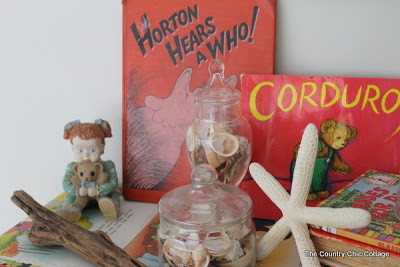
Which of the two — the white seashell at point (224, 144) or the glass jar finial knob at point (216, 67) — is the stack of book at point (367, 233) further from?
the glass jar finial knob at point (216, 67)

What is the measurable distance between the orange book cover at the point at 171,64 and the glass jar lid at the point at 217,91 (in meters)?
0.06

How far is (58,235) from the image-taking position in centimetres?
68

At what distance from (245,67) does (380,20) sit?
240mm

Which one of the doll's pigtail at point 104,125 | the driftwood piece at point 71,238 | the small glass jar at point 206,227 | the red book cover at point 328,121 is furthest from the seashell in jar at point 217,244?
the doll's pigtail at point 104,125

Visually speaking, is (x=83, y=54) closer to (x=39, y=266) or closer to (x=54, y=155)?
(x=54, y=155)

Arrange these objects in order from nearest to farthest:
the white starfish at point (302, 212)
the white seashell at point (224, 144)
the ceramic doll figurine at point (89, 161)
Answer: the white starfish at point (302, 212), the white seashell at point (224, 144), the ceramic doll figurine at point (89, 161)

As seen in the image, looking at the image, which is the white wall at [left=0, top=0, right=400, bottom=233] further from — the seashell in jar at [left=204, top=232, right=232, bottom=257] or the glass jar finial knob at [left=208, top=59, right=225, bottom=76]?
the seashell in jar at [left=204, top=232, right=232, bottom=257]

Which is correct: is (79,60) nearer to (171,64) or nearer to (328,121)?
(171,64)

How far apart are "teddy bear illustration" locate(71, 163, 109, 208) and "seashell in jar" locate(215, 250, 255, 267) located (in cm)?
34

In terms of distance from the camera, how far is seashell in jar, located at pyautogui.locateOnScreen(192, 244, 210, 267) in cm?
56

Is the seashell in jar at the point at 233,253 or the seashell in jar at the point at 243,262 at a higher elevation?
the seashell in jar at the point at 233,253

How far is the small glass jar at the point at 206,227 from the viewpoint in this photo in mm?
565

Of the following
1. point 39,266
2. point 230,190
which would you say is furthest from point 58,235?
point 230,190

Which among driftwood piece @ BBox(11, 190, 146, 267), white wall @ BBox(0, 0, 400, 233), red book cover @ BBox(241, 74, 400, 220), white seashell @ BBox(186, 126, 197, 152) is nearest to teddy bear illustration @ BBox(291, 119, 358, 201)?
red book cover @ BBox(241, 74, 400, 220)
